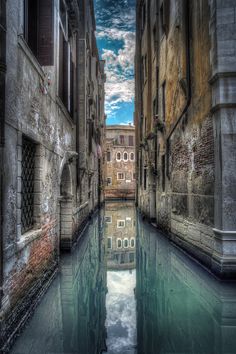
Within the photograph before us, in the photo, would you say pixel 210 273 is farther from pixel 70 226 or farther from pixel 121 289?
pixel 70 226

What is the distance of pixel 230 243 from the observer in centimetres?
564

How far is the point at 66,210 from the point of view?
882 cm

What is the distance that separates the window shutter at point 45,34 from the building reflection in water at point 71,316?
14.3 feet

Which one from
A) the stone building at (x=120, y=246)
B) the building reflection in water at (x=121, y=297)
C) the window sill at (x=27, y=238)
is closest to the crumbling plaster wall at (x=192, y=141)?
the stone building at (x=120, y=246)

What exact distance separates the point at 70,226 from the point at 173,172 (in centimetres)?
431

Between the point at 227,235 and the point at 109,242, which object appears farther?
the point at 109,242

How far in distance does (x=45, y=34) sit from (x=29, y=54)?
1055mm

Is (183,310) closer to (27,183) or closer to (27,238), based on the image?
(27,238)

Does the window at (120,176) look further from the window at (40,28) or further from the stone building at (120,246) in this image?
the window at (40,28)

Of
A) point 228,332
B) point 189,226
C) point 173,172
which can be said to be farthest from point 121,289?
point 173,172

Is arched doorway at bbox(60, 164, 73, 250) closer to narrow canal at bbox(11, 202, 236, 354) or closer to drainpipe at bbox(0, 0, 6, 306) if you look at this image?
narrow canal at bbox(11, 202, 236, 354)

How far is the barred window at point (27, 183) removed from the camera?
4688 millimetres

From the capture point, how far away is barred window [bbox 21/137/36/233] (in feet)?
15.4

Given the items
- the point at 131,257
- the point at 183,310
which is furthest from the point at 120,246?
the point at 183,310
